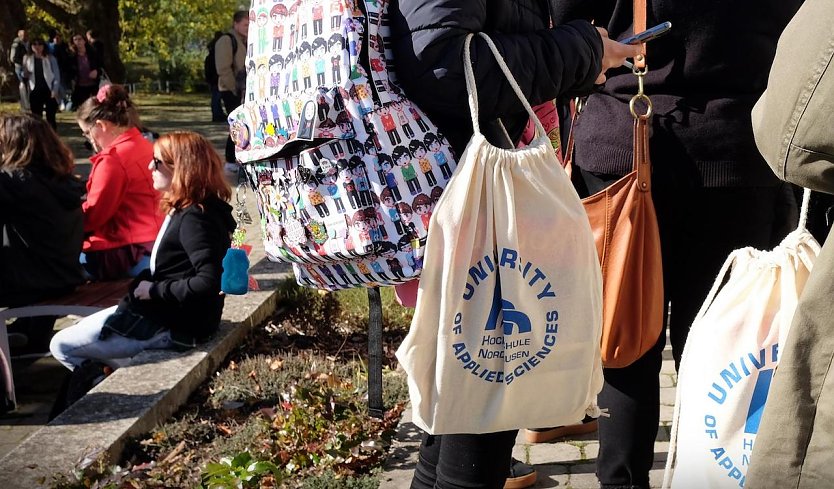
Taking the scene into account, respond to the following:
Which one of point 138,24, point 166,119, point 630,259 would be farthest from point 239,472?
point 138,24

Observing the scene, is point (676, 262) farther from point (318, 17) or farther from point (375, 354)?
point (375, 354)

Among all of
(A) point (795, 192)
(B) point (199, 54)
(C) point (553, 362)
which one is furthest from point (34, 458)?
(B) point (199, 54)

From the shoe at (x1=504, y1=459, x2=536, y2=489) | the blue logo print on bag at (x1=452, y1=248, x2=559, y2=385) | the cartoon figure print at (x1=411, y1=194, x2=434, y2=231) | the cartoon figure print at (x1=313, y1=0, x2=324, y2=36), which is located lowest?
the shoe at (x1=504, y1=459, x2=536, y2=489)

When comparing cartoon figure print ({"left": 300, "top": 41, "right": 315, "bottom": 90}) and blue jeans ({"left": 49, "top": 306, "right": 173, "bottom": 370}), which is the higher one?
cartoon figure print ({"left": 300, "top": 41, "right": 315, "bottom": 90})

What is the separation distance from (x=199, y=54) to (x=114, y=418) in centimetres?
3455

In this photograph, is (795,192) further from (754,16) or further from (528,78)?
(528,78)

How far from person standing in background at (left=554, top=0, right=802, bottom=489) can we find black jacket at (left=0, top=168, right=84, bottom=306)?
10.8 feet

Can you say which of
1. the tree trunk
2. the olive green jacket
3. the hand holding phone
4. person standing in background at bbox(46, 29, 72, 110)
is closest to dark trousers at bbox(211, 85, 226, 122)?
person standing in background at bbox(46, 29, 72, 110)

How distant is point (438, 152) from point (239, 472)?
1.70 m

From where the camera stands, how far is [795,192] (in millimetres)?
2762

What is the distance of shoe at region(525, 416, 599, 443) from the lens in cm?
355

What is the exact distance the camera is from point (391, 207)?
203cm

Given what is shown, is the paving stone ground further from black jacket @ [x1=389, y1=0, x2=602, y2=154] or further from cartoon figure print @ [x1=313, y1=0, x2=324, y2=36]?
cartoon figure print @ [x1=313, y1=0, x2=324, y2=36]

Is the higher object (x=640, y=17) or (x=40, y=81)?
(x=640, y=17)
